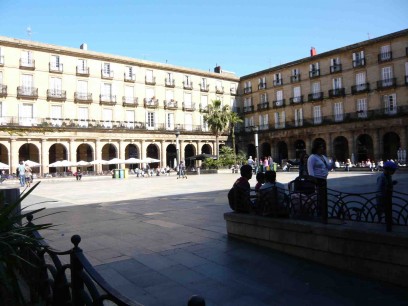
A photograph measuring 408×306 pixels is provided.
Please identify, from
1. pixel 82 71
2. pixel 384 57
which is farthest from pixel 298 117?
pixel 82 71

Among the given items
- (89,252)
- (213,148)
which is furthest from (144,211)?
(213,148)

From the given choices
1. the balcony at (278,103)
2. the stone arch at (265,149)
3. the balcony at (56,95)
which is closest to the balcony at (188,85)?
the balcony at (278,103)

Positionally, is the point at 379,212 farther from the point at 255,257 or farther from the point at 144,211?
the point at 144,211

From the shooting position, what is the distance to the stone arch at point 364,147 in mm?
41000

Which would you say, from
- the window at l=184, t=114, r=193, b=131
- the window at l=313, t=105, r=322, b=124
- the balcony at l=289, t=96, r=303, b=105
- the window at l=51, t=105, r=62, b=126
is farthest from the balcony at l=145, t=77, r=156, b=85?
the window at l=313, t=105, r=322, b=124

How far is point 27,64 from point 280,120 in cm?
3241

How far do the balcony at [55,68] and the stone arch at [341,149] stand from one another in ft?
111

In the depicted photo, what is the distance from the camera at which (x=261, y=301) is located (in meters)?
3.40

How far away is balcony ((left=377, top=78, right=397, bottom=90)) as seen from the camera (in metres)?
37.6

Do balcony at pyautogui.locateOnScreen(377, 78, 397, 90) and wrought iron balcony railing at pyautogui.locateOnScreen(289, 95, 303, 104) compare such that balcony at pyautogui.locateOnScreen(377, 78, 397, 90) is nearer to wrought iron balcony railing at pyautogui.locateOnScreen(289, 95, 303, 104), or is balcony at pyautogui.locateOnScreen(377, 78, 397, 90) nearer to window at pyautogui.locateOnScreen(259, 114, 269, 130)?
wrought iron balcony railing at pyautogui.locateOnScreen(289, 95, 303, 104)

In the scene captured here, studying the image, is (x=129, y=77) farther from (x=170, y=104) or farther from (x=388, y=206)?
(x=388, y=206)

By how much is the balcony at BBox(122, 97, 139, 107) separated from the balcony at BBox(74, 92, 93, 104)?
4.28 m

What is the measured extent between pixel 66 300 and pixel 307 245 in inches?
129

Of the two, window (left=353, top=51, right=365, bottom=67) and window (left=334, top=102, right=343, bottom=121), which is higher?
window (left=353, top=51, right=365, bottom=67)
